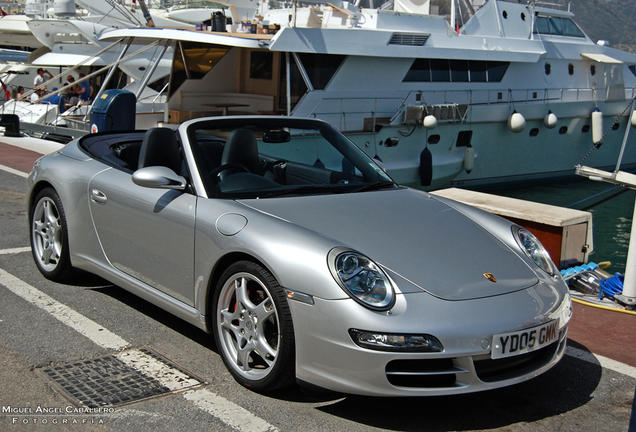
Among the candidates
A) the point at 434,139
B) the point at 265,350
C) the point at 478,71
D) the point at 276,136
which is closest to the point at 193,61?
the point at 434,139

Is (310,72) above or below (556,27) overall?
below

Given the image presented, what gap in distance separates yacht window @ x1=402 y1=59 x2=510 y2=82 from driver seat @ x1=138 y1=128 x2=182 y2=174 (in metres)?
11.4

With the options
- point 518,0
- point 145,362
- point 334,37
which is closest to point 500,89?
point 518,0

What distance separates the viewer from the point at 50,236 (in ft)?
16.1

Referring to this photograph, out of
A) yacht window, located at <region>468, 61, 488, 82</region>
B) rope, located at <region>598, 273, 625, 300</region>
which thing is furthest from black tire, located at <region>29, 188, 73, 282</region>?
yacht window, located at <region>468, 61, 488, 82</region>

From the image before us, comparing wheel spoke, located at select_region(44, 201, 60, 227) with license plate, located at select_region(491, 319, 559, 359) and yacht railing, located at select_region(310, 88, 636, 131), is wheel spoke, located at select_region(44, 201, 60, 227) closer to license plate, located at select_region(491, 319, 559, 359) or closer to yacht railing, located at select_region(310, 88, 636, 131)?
license plate, located at select_region(491, 319, 559, 359)

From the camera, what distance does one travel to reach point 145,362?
3615mm

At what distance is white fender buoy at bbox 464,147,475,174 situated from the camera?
51.6ft

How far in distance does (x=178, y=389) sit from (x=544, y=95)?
54.1ft

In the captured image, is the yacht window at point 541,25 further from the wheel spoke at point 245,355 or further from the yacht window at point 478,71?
the wheel spoke at point 245,355

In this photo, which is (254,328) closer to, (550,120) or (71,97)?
(550,120)

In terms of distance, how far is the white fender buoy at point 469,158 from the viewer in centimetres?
1572

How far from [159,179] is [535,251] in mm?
2151

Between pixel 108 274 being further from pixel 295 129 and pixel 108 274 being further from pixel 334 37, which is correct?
pixel 334 37
